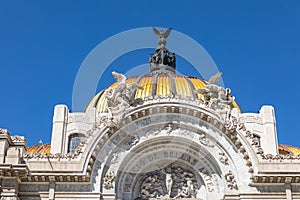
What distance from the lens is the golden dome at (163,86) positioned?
39.8 metres

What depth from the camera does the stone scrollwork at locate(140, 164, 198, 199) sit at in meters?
32.2

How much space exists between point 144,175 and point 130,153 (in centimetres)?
179

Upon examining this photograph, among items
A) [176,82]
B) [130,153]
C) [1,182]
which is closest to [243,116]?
[176,82]

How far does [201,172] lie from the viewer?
1270 inches

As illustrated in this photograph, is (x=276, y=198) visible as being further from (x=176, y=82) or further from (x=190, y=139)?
(x=176, y=82)

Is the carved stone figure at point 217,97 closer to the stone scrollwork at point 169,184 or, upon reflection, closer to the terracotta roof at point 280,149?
the stone scrollwork at point 169,184

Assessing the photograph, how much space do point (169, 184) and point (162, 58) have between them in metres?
17.8

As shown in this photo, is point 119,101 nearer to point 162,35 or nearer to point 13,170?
point 13,170

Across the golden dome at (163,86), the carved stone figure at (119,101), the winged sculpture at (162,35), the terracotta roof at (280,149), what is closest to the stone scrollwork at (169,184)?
the carved stone figure at (119,101)

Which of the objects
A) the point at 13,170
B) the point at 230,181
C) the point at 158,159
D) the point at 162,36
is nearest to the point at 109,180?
the point at 158,159

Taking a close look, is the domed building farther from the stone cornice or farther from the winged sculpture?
the winged sculpture

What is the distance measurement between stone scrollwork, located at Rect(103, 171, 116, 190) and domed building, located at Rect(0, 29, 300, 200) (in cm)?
5

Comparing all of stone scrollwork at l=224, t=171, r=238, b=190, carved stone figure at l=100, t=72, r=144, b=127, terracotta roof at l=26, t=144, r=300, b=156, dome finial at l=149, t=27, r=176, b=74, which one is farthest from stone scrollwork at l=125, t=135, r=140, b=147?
dome finial at l=149, t=27, r=176, b=74

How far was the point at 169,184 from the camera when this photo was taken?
32.2 m
